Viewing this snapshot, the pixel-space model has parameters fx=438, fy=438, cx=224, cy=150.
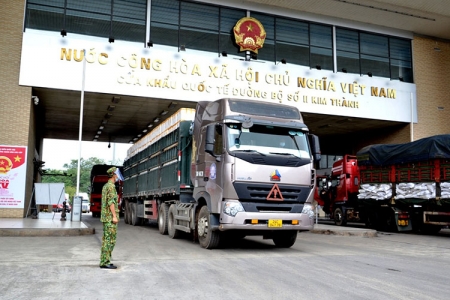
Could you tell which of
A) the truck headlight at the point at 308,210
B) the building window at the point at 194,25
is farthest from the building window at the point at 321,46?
the truck headlight at the point at 308,210

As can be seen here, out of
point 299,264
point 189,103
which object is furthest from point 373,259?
point 189,103

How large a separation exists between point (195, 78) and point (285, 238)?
11455mm

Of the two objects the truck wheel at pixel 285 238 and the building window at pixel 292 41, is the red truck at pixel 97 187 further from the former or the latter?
the truck wheel at pixel 285 238

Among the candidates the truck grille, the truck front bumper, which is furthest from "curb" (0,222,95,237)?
the truck grille

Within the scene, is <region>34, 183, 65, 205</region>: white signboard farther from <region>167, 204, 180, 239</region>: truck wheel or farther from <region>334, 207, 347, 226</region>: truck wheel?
<region>334, 207, 347, 226</region>: truck wheel

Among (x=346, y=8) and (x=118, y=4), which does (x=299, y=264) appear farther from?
(x=346, y=8)

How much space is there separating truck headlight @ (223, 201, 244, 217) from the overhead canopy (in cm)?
901

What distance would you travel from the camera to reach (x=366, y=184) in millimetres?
18703

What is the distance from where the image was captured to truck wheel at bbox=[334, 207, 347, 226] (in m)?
21.4

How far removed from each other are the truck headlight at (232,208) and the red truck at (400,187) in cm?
901

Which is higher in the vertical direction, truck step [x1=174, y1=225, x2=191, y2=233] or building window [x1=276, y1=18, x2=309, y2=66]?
building window [x1=276, y1=18, x2=309, y2=66]

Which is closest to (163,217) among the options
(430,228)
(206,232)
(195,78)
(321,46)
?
(206,232)

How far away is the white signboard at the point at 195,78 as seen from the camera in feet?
61.0

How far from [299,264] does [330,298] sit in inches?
106
